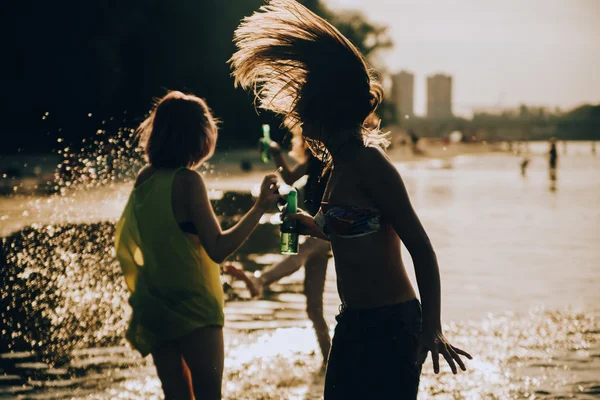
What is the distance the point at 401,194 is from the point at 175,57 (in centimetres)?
5193

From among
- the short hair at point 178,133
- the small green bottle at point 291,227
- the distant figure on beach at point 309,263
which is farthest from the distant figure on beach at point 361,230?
the distant figure on beach at point 309,263

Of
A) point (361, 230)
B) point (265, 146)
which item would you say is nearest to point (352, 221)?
point (361, 230)

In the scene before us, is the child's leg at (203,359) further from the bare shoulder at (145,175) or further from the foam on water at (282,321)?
the foam on water at (282,321)

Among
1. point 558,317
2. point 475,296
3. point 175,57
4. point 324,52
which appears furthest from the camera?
point 175,57

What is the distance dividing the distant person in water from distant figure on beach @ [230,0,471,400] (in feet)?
1.70

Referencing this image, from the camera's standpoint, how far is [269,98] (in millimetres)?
3482

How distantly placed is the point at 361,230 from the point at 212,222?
78cm

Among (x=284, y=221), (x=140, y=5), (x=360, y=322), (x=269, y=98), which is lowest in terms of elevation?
(x=360, y=322)

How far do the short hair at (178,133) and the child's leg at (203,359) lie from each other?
709 mm

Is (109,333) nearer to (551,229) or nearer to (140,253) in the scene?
(140,253)

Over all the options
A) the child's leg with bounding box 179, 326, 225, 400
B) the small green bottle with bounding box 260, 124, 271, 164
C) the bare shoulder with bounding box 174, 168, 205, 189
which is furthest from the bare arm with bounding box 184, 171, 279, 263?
the small green bottle with bounding box 260, 124, 271, 164

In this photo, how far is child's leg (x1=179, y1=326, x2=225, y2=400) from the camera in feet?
11.9

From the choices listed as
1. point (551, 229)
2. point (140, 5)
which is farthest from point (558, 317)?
point (140, 5)

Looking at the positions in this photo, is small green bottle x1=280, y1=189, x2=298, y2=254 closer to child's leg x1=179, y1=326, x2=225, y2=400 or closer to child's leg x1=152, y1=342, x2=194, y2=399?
child's leg x1=179, y1=326, x2=225, y2=400
